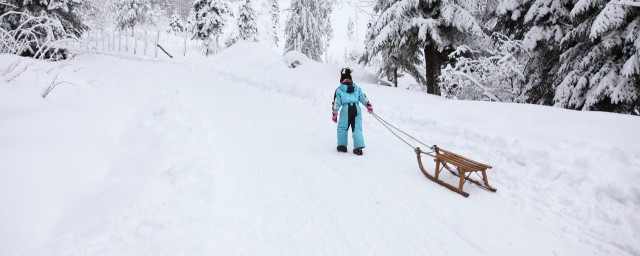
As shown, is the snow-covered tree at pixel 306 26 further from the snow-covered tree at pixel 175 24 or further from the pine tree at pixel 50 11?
the snow-covered tree at pixel 175 24

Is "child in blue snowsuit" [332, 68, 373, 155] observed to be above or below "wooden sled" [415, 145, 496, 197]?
above

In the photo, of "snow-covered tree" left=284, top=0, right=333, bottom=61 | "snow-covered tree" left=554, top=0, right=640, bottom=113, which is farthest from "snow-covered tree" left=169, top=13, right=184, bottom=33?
"snow-covered tree" left=554, top=0, right=640, bottom=113

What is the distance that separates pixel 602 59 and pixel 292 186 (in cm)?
815

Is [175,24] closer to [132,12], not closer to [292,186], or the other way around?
[132,12]

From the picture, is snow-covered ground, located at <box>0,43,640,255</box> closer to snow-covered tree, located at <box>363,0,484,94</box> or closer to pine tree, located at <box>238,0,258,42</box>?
snow-covered tree, located at <box>363,0,484,94</box>

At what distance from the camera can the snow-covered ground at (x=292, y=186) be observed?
303cm

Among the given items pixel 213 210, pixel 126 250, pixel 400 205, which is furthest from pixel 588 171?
pixel 126 250

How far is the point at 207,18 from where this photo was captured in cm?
3444

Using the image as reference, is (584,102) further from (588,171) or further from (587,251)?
(587,251)

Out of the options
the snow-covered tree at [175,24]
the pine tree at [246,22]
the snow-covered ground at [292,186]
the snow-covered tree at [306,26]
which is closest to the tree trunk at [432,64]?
the snow-covered ground at [292,186]

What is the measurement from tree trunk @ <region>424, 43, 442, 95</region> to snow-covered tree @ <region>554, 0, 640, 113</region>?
382 centimetres

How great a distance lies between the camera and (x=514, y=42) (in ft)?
29.5

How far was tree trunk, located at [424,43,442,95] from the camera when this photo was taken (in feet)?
37.7

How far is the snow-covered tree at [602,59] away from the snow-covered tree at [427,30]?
111 inches
